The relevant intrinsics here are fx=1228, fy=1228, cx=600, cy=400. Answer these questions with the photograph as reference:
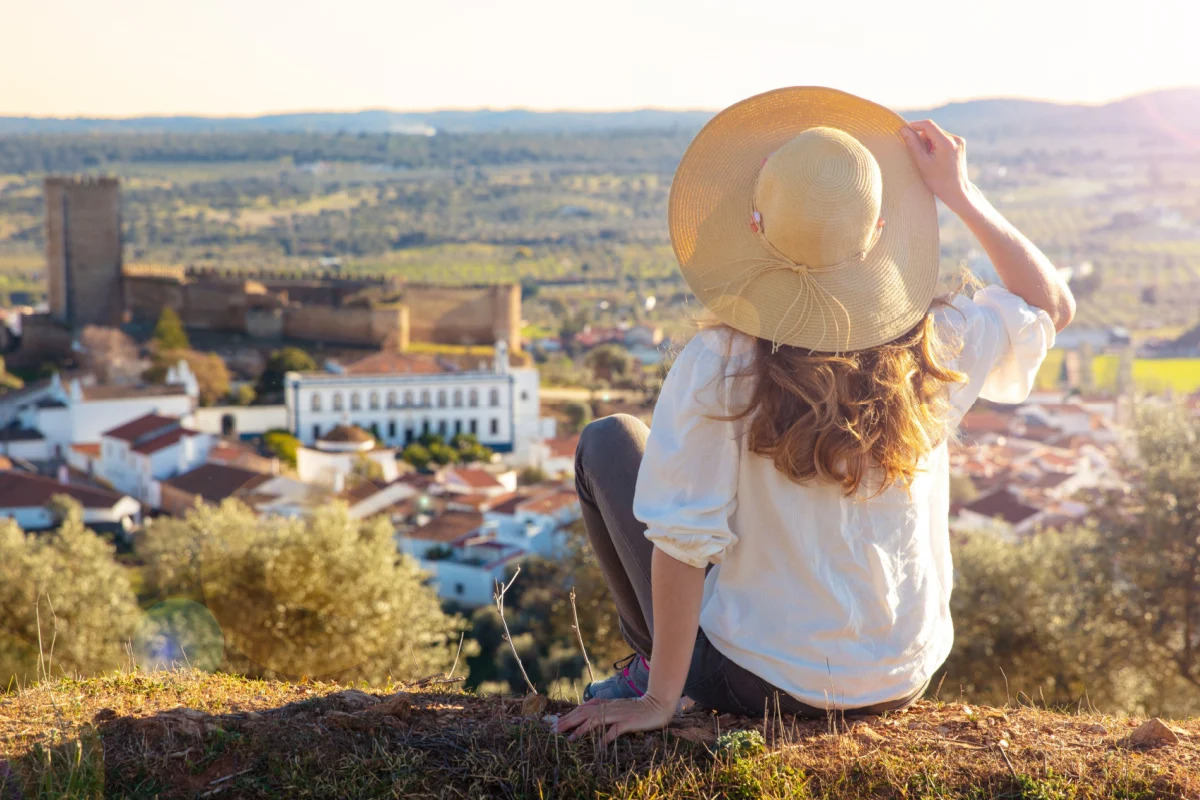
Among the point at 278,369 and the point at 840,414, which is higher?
the point at 840,414

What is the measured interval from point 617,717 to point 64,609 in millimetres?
8405

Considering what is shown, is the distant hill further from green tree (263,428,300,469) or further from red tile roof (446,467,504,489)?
red tile roof (446,467,504,489)

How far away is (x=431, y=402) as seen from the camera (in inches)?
1101

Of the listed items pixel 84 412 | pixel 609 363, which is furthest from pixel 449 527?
pixel 609 363

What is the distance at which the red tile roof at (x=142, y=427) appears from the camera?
22562mm

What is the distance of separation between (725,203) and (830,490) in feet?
1.21

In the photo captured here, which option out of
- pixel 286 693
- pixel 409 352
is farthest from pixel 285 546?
pixel 409 352

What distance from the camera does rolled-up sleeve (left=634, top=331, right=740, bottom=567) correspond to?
1413mm

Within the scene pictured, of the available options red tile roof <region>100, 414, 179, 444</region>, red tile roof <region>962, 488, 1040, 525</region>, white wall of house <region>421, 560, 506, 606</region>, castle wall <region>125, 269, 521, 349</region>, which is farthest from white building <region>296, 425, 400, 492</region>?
red tile roof <region>962, 488, 1040, 525</region>

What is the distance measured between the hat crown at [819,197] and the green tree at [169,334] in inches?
1170

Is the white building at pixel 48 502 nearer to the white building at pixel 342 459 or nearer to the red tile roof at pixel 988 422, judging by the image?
the white building at pixel 342 459

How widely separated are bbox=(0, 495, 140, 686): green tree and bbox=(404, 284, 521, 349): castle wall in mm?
24392

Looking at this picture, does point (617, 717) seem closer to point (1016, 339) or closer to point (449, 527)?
point (1016, 339)

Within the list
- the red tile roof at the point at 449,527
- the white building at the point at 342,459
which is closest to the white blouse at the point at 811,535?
the red tile roof at the point at 449,527
